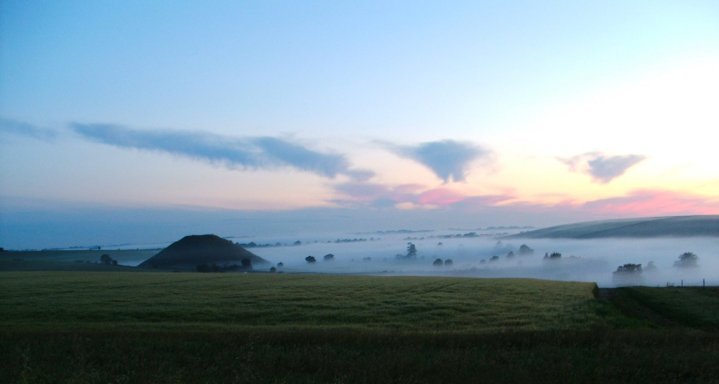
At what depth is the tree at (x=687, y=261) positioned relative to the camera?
145 metres

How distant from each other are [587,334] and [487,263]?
177 metres

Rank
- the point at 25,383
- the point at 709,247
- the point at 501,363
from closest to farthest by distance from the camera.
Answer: the point at 25,383 < the point at 501,363 < the point at 709,247

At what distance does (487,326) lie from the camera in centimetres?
2402

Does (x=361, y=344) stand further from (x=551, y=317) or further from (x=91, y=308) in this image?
(x=91, y=308)

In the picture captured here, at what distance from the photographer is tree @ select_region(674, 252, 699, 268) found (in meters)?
145

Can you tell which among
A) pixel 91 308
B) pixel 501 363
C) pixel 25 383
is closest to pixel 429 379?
pixel 501 363

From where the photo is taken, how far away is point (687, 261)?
480 ft

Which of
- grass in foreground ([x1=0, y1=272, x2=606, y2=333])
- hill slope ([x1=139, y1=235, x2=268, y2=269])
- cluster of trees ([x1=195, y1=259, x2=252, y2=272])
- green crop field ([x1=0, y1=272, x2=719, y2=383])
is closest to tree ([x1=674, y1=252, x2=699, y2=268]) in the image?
cluster of trees ([x1=195, y1=259, x2=252, y2=272])

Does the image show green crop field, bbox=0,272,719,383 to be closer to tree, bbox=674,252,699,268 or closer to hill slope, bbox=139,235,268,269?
tree, bbox=674,252,699,268

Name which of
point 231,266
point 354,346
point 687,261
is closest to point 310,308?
point 354,346

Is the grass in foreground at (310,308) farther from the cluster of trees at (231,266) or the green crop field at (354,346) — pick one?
the cluster of trees at (231,266)

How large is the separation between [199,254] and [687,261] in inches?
5628

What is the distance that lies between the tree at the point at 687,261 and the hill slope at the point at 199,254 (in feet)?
417

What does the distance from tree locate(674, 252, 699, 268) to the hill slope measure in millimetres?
127212
